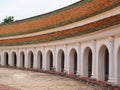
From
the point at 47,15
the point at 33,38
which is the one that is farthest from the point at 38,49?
the point at 47,15

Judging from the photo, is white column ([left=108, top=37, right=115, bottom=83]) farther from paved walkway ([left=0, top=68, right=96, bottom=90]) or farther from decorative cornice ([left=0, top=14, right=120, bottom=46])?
paved walkway ([left=0, top=68, right=96, bottom=90])

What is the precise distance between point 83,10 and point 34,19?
1515cm

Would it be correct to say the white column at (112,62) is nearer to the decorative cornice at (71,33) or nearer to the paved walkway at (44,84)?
the decorative cornice at (71,33)

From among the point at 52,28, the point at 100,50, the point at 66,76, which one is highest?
the point at 52,28

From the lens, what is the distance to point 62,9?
3269 cm

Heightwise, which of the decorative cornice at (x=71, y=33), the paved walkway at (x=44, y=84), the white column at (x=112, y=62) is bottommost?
the paved walkway at (x=44, y=84)

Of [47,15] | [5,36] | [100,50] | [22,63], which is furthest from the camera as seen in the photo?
[5,36]

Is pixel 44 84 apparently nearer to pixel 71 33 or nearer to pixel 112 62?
pixel 112 62

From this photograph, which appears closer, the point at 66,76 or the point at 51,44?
the point at 66,76

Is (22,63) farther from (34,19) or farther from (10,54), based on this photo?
(34,19)

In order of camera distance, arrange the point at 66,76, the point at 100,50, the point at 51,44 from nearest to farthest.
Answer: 1. the point at 100,50
2. the point at 66,76
3. the point at 51,44

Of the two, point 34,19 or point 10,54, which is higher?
point 34,19

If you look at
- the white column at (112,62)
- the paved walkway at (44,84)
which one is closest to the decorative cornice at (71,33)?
the white column at (112,62)

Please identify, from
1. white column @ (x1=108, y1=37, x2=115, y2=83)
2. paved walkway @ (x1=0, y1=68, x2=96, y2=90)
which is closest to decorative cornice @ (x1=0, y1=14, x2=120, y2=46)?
white column @ (x1=108, y1=37, x2=115, y2=83)
